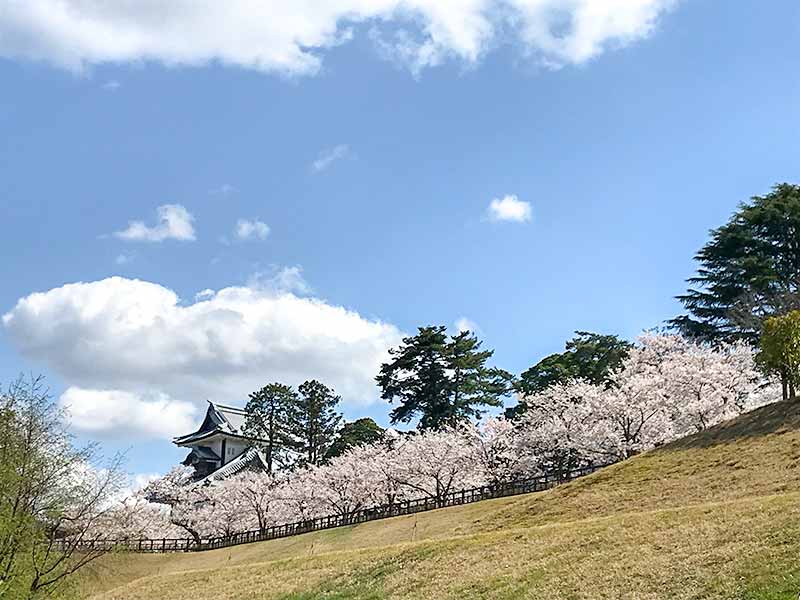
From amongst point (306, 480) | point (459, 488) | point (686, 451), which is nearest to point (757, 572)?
point (686, 451)

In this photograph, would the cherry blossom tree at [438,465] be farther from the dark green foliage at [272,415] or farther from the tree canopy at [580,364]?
the dark green foliage at [272,415]

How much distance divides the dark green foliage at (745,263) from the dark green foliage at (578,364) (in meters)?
4.29

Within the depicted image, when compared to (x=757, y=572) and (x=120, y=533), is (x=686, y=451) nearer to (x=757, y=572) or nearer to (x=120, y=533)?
(x=757, y=572)

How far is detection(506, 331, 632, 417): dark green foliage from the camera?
161 ft

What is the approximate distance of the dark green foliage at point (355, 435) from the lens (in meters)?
58.8

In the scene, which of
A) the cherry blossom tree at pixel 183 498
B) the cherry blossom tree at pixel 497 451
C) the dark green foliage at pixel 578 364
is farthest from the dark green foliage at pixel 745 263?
the cherry blossom tree at pixel 183 498

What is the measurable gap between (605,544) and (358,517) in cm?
2472

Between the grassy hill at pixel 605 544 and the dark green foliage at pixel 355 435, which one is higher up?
the dark green foliage at pixel 355 435

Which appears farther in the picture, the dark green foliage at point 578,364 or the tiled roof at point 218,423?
the tiled roof at point 218,423

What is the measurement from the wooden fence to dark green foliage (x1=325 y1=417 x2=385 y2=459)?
11905 mm

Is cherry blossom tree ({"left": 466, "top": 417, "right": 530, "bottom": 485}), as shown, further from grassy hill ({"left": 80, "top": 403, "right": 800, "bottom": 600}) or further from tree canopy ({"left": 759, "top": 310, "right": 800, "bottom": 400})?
tree canopy ({"left": 759, "top": 310, "right": 800, "bottom": 400})

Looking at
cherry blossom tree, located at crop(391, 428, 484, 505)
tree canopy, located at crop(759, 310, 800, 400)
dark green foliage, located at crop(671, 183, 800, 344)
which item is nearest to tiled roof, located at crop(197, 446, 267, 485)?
cherry blossom tree, located at crop(391, 428, 484, 505)

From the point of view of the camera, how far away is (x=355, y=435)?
197 feet

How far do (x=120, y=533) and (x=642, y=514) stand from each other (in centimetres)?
3191
